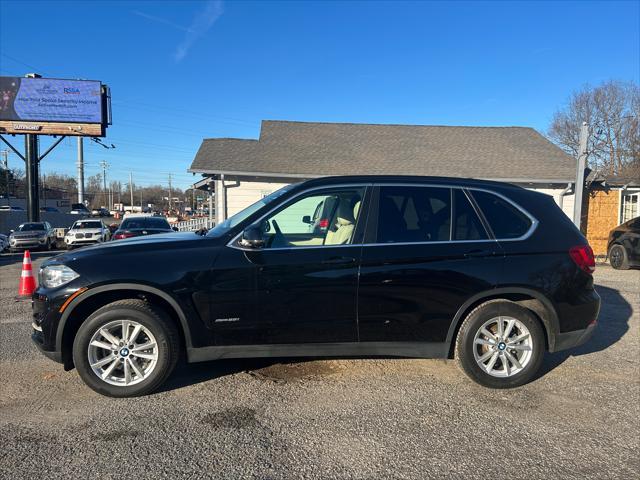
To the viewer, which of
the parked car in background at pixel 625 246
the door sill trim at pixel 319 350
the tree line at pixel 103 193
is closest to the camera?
the door sill trim at pixel 319 350

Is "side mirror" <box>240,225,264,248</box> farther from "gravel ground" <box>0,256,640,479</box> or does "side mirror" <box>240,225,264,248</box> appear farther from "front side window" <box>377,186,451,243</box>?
"gravel ground" <box>0,256,640,479</box>

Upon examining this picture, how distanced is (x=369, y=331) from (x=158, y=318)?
1.73 metres

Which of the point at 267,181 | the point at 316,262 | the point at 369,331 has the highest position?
the point at 267,181

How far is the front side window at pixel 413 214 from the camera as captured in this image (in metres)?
3.94

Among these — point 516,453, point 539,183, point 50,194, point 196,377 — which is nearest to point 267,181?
point 539,183

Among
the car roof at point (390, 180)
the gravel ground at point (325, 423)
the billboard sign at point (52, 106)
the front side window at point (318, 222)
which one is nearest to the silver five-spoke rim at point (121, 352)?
the gravel ground at point (325, 423)

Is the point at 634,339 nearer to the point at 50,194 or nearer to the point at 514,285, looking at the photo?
the point at 514,285

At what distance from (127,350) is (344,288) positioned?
1.83 m

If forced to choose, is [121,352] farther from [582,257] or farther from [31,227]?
[31,227]

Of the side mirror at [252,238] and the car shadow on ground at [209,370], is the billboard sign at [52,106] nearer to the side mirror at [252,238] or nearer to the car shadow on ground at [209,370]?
the car shadow on ground at [209,370]

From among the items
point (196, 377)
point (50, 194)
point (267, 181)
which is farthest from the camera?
point (50, 194)

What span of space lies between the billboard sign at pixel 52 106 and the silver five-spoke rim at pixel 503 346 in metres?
26.0

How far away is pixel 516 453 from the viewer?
3.00 m

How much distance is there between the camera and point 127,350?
367cm
